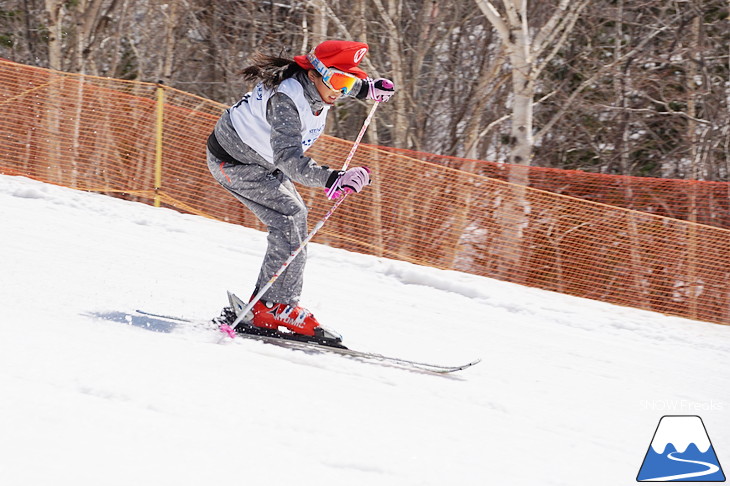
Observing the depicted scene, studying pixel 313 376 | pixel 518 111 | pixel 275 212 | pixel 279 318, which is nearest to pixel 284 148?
pixel 275 212

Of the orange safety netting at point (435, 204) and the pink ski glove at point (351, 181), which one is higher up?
the orange safety netting at point (435, 204)

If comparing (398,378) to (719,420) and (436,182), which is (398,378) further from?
(436,182)

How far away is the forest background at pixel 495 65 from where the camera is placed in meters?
11.7

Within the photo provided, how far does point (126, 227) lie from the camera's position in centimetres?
639

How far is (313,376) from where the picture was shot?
11.7 ft

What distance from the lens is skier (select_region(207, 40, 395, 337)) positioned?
3648 mm

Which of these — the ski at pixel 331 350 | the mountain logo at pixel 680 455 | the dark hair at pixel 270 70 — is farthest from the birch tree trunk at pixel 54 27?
the mountain logo at pixel 680 455

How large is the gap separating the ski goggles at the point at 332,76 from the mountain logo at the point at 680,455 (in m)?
2.28

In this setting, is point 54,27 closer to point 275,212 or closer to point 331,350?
point 275,212

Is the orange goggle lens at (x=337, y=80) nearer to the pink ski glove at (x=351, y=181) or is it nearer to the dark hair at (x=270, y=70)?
the dark hair at (x=270, y=70)

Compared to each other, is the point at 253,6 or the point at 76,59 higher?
the point at 253,6

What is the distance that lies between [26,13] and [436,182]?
33.3 ft

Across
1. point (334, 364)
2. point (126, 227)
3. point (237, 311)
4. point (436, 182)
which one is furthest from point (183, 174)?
point (334, 364)

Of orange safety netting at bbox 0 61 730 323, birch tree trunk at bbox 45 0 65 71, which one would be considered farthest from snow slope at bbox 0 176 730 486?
birch tree trunk at bbox 45 0 65 71
